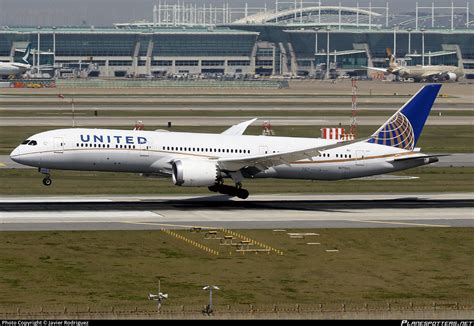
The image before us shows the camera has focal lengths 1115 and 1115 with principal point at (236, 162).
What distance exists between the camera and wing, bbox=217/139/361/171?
76375 mm

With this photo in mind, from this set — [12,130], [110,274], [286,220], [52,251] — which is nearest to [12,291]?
[110,274]

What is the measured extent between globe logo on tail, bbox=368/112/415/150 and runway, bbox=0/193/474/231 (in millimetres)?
4240

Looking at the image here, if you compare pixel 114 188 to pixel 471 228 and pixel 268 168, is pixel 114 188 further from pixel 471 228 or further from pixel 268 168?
pixel 471 228

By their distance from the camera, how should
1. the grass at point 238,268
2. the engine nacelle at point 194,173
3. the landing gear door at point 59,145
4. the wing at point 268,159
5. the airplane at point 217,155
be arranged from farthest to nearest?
the landing gear door at point 59,145, the airplane at point 217,155, the wing at point 268,159, the engine nacelle at point 194,173, the grass at point 238,268

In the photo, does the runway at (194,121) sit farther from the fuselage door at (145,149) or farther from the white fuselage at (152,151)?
the fuselage door at (145,149)

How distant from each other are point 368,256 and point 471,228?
39.4 ft

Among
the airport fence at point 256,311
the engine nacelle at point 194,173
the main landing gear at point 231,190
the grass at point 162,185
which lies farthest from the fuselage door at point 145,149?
the airport fence at point 256,311

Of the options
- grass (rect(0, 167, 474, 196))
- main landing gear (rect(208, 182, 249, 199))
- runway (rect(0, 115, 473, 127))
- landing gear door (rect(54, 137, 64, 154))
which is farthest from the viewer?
runway (rect(0, 115, 473, 127))

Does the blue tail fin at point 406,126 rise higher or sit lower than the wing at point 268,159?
higher

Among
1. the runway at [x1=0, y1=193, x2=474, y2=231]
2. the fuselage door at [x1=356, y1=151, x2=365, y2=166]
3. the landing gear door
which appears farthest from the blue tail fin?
the landing gear door

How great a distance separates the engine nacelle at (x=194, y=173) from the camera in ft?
246

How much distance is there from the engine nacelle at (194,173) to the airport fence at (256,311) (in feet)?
89.4

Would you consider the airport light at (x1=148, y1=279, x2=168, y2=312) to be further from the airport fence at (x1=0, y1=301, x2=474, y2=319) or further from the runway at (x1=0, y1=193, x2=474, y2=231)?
the runway at (x1=0, y1=193, x2=474, y2=231)

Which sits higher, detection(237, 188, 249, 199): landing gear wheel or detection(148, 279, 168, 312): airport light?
detection(237, 188, 249, 199): landing gear wheel
